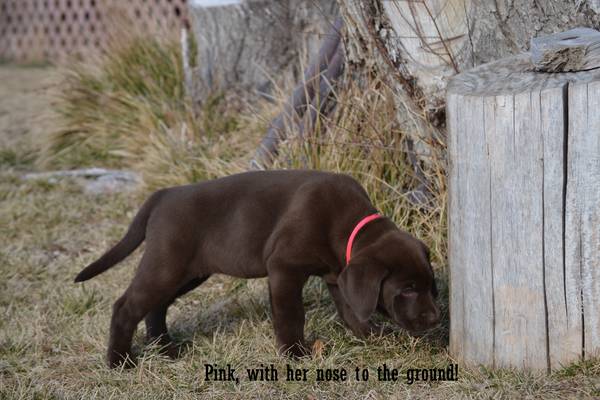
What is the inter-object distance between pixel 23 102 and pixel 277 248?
826 cm

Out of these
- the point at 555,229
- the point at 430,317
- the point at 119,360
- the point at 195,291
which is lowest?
the point at 195,291

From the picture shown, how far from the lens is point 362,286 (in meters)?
3.19

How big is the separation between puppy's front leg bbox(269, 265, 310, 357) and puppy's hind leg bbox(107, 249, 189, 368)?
43cm

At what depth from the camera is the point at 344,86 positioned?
528 centimetres

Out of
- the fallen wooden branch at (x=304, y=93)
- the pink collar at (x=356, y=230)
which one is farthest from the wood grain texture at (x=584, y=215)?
the fallen wooden branch at (x=304, y=93)

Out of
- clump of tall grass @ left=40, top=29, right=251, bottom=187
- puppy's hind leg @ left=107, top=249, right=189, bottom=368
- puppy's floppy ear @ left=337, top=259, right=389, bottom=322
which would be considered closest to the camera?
puppy's floppy ear @ left=337, top=259, right=389, bottom=322

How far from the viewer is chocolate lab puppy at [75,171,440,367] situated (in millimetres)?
3352

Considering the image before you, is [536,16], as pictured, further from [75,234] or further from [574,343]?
[75,234]

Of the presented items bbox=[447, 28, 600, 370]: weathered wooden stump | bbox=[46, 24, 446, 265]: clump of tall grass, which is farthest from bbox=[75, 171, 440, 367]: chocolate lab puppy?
bbox=[46, 24, 446, 265]: clump of tall grass

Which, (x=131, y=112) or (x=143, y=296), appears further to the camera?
(x=131, y=112)

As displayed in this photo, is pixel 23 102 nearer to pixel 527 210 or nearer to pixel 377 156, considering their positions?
pixel 377 156

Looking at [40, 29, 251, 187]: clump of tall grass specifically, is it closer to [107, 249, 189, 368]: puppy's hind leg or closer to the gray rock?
the gray rock

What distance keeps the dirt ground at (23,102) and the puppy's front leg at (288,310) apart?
5.04 metres

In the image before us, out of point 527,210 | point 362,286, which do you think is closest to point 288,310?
point 362,286
